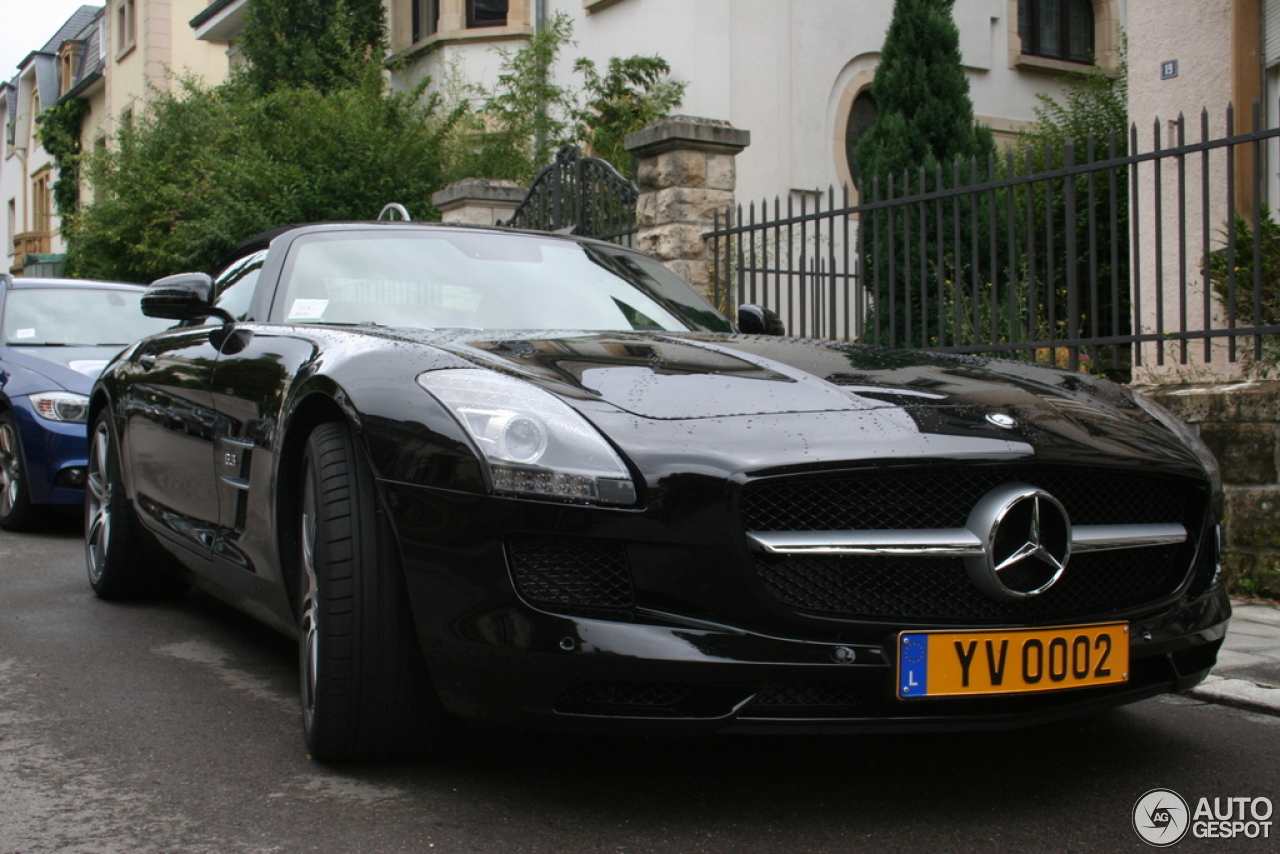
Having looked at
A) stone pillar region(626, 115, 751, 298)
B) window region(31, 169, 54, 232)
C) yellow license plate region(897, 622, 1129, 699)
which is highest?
window region(31, 169, 54, 232)

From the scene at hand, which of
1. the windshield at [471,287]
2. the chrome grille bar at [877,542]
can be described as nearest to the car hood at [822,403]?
the chrome grille bar at [877,542]

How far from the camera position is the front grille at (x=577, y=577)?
257 centimetres

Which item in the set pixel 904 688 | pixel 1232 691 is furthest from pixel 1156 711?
pixel 904 688

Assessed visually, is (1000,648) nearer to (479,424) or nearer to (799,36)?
(479,424)

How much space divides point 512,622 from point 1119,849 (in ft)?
3.96

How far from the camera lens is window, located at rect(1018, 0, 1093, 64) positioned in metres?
18.3

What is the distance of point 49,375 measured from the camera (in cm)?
776

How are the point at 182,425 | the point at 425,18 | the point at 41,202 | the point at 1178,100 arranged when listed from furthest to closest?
1. the point at 41,202
2. the point at 425,18
3. the point at 1178,100
4. the point at 182,425

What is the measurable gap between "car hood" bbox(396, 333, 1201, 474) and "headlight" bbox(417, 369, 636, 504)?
0.16ft

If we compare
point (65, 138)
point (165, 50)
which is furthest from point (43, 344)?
point (65, 138)

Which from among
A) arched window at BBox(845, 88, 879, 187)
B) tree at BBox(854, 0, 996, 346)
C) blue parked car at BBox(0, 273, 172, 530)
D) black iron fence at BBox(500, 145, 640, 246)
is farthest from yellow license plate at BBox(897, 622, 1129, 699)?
arched window at BBox(845, 88, 879, 187)

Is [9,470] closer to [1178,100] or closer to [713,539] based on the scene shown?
[713,539]

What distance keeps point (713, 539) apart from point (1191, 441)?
1.32 m

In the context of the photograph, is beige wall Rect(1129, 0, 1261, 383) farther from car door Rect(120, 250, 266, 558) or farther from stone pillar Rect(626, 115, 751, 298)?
car door Rect(120, 250, 266, 558)
